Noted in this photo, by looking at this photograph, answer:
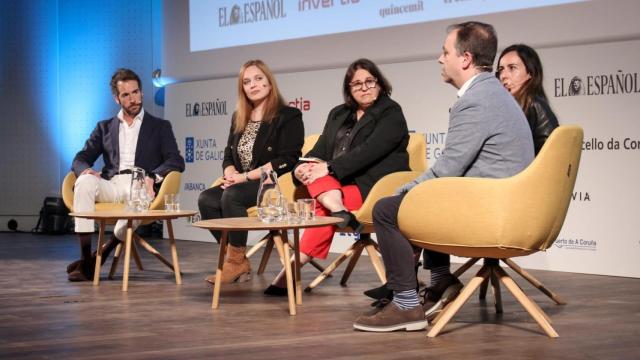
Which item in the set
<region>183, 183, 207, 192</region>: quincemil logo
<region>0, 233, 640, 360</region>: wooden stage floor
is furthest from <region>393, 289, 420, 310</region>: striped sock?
<region>183, 183, 207, 192</region>: quincemil logo

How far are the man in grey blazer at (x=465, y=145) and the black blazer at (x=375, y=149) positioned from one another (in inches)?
45.0

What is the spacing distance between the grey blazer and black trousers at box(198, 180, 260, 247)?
75.0 inches

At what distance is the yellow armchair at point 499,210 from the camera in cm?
345

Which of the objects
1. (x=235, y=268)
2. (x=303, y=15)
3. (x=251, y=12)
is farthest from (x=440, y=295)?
(x=251, y=12)

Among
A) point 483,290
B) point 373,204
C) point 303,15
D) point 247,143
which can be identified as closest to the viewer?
point 483,290

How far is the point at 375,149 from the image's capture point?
4887 mm

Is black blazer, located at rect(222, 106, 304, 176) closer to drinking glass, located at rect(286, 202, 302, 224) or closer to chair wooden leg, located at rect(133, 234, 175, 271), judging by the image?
chair wooden leg, located at rect(133, 234, 175, 271)

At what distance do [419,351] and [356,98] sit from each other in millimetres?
2066

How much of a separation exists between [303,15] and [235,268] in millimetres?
2751

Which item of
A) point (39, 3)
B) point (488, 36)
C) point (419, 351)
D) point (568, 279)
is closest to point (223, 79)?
point (39, 3)

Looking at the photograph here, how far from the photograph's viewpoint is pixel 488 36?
368 centimetres

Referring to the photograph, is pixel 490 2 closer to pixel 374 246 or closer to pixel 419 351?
pixel 374 246

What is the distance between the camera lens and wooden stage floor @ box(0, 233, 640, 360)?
3.25m

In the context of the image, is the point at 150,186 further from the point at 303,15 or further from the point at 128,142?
the point at 303,15
